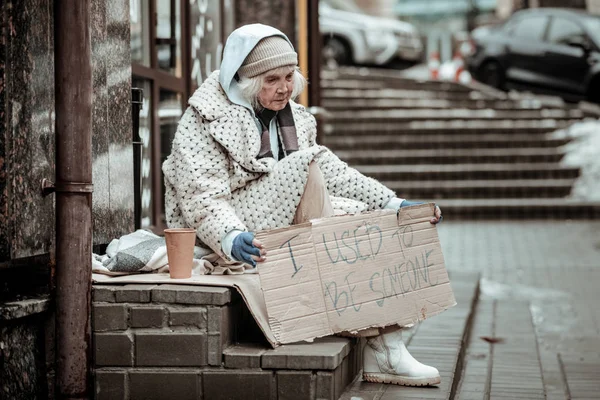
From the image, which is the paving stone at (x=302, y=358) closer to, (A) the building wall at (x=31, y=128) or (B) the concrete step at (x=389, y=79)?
(A) the building wall at (x=31, y=128)

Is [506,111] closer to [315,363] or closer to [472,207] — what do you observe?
[472,207]

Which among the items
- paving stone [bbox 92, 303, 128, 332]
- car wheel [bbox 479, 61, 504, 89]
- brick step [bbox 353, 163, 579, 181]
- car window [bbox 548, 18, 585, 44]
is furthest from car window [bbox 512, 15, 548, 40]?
paving stone [bbox 92, 303, 128, 332]

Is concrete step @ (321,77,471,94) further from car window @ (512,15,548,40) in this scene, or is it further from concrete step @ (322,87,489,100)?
car window @ (512,15,548,40)

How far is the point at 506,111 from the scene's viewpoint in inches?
616

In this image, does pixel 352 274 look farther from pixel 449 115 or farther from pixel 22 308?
pixel 449 115

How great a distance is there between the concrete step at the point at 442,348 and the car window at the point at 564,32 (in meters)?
9.97

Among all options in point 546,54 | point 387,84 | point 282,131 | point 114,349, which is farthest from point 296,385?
point 546,54

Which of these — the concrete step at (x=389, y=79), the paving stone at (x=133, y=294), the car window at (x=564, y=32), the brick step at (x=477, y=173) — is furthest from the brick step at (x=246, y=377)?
the car window at (x=564, y=32)

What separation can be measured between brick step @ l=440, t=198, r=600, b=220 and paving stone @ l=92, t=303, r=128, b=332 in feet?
30.2

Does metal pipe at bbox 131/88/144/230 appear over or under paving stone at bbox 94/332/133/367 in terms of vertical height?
over

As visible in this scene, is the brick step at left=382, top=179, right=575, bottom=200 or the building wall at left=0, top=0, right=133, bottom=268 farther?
the brick step at left=382, top=179, right=575, bottom=200

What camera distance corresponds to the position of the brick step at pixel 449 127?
1463 centimetres

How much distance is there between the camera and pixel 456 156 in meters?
13.9

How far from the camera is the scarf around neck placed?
417 centimetres
